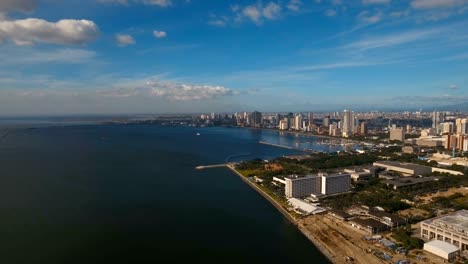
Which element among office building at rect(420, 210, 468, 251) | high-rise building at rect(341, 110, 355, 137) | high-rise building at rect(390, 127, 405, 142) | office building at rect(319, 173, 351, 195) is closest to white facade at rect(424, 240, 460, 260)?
office building at rect(420, 210, 468, 251)

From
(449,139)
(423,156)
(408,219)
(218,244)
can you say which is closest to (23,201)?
(218,244)

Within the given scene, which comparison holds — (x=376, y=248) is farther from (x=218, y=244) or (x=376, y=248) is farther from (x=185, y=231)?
(x=185, y=231)

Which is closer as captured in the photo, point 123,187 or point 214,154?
point 123,187

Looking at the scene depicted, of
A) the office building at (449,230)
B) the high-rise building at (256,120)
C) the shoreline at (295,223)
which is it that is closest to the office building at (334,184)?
the shoreline at (295,223)

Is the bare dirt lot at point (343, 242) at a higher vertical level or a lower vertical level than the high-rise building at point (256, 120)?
lower

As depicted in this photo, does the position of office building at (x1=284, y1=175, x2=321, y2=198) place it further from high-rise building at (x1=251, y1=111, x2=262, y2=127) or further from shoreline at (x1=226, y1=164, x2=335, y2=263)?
high-rise building at (x1=251, y1=111, x2=262, y2=127)

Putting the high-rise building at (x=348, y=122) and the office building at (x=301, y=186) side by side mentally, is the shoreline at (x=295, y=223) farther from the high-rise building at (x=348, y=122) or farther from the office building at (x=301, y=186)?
the high-rise building at (x=348, y=122)

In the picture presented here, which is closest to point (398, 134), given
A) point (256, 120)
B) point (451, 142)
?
point (451, 142)

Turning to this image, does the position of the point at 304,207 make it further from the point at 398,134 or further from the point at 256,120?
the point at 256,120
